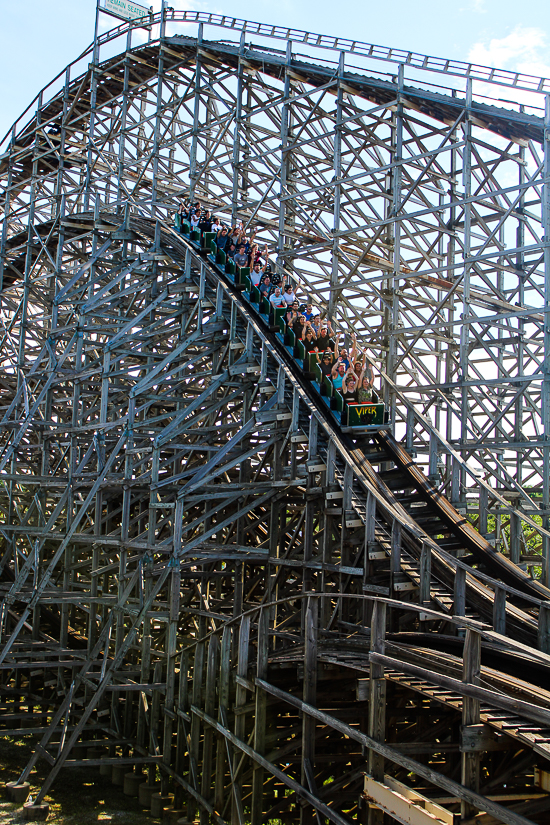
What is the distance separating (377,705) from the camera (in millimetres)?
7805

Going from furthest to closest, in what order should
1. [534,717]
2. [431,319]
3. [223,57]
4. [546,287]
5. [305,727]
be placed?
1. [223,57]
2. [431,319]
3. [546,287]
4. [305,727]
5. [534,717]

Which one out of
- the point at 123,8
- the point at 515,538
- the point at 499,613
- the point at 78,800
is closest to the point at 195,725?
the point at 78,800

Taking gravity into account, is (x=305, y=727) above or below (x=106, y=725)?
above

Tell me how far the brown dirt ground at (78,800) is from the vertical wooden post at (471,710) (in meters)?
6.86

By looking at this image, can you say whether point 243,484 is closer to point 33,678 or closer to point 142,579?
point 142,579

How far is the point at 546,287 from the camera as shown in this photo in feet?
46.7

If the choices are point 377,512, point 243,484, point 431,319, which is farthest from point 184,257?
point 377,512

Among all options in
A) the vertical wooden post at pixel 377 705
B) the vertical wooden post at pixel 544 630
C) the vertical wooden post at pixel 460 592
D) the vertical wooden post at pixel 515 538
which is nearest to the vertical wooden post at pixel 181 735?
the vertical wooden post at pixel 460 592

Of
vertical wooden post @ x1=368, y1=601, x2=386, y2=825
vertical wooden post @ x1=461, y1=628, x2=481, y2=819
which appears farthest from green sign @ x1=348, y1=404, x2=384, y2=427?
vertical wooden post @ x1=461, y1=628, x2=481, y2=819

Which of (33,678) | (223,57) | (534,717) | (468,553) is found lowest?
(33,678)

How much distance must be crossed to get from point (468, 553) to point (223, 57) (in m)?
16.0

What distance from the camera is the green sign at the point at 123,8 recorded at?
24188 millimetres

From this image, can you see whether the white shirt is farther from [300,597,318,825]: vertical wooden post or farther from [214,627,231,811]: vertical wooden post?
[300,597,318,825]: vertical wooden post

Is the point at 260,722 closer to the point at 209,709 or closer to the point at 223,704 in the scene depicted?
the point at 223,704
